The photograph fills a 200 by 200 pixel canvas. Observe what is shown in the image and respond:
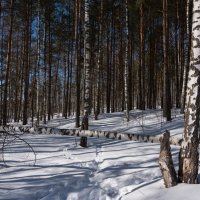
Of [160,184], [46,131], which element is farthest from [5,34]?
[160,184]

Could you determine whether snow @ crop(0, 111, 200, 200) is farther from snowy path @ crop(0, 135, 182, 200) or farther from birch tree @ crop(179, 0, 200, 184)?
birch tree @ crop(179, 0, 200, 184)

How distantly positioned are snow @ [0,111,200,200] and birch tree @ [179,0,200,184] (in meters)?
0.27

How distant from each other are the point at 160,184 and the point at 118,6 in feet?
65.8

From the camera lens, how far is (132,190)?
18.5 ft

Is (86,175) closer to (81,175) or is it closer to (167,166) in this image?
(81,175)

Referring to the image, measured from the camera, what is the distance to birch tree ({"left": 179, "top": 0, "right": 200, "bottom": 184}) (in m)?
5.32

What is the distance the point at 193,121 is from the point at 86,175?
2.63 meters

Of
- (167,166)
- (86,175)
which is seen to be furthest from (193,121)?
(86,175)

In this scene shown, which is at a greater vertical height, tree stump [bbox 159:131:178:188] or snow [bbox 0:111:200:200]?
tree stump [bbox 159:131:178:188]

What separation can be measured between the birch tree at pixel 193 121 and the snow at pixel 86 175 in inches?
10.6

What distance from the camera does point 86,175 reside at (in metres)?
6.77

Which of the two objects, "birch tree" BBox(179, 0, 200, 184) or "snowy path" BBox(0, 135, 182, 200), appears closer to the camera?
"birch tree" BBox(179, 0, 200, 184)

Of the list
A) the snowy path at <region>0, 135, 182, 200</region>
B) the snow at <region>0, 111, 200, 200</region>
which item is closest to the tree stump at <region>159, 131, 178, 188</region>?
the snow at <region>0, 111, 200, 200</region>

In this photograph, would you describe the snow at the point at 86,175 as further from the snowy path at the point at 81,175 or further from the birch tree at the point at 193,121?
the birch tree at the point at 193,121
